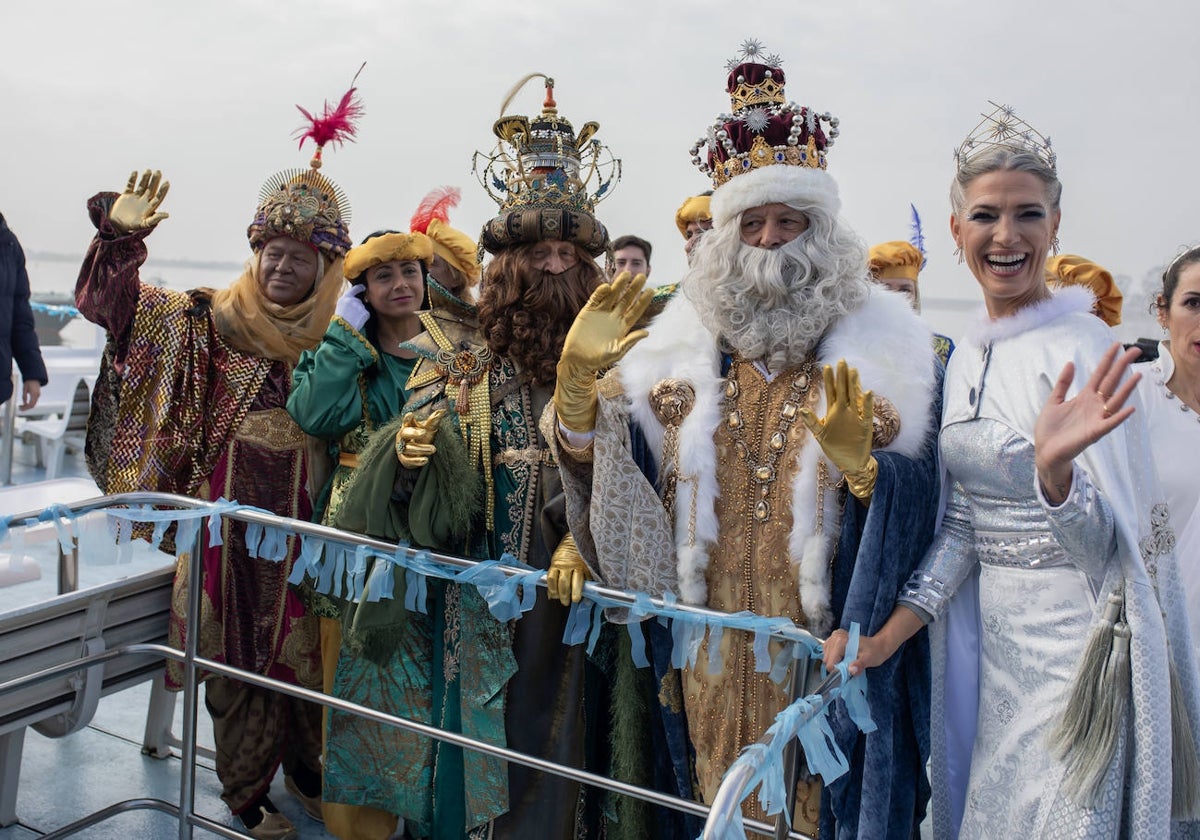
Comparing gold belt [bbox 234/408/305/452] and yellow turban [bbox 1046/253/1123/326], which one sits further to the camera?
yellow turban [bbox 1046/253/1123/326]

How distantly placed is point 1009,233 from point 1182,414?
0.91 m

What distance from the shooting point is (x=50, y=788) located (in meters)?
3.46

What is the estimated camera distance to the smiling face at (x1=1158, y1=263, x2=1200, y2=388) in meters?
2.45

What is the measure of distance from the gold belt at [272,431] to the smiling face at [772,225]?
1.76 meters

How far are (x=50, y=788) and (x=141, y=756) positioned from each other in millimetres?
344

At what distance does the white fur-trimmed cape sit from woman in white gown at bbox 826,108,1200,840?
0.14 m

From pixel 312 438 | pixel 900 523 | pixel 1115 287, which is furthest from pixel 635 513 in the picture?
pixel 1115 287

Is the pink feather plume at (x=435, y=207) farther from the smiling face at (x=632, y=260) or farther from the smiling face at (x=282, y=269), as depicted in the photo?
the smiling face at (x=632, y=260)

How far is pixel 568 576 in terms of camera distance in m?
2.45

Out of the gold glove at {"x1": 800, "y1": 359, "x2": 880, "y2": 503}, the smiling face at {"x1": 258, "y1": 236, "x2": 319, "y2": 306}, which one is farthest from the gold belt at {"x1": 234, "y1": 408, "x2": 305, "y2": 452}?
the gold glove at {"x1": 800, "y1": 359, "x2": 880, "y2": 503}

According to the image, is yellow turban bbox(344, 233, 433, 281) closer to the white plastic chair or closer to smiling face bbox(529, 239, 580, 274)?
smiling face bbox(529, 239, 580, 274)

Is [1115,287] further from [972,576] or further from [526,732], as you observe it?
[526,732]

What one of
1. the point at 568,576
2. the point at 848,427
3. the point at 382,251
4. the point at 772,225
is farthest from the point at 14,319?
the point at 848,427

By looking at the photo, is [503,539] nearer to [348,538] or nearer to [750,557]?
[348,538]
